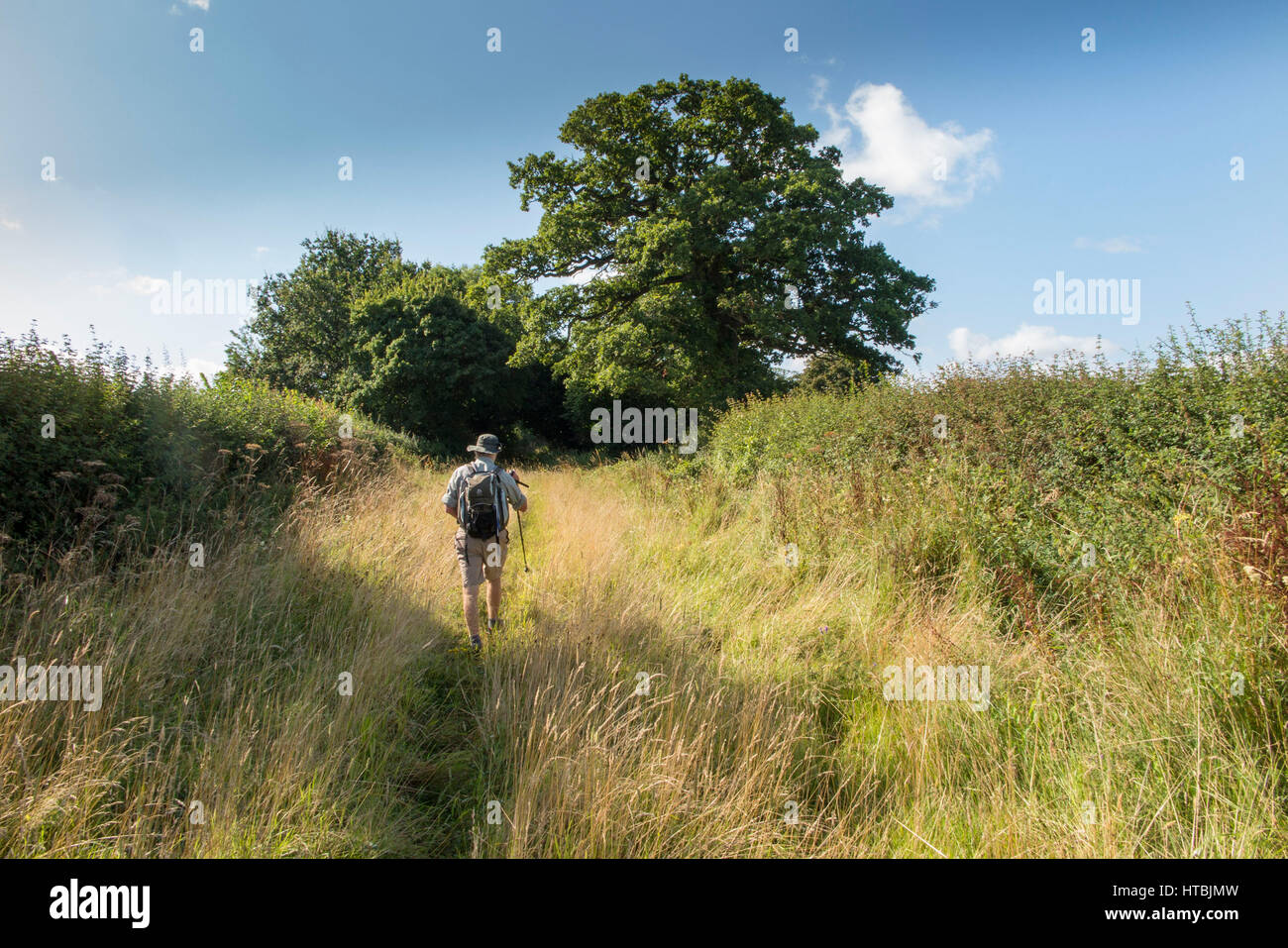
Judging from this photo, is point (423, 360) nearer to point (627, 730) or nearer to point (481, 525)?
point (481, 525)

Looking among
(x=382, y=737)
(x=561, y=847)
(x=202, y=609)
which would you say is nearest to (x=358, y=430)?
(x=202, y=609)

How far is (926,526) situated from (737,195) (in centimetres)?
1561

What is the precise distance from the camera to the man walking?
18.1 feet

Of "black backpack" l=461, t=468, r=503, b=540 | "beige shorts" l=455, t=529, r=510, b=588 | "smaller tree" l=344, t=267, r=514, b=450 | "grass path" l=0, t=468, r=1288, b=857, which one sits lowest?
"grass path" l=0, t=468, r=1288, b=857

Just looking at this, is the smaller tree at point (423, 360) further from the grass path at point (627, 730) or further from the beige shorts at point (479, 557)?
the grass path at point (627, 730)

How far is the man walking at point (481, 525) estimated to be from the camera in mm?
5531

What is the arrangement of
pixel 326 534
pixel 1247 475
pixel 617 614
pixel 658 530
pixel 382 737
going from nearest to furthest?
pixel 382 737 → pixel 1247 475 → pixel 617 614 → pixel 326 534 → pixel 658 530

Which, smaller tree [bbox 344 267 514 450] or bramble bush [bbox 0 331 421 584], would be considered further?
smaller tree [bbox 344 267 514 450]

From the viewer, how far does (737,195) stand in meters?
18.0

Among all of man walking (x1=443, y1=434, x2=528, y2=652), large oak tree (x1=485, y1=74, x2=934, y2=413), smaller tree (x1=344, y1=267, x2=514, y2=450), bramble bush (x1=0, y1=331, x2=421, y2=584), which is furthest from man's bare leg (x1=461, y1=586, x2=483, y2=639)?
smaller tree (x1=344, y1=267, x2=514, y2=450)

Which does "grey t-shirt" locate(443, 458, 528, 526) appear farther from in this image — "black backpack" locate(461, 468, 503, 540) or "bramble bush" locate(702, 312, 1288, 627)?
"bramble bush" locate(702, 312, 1288, 627)

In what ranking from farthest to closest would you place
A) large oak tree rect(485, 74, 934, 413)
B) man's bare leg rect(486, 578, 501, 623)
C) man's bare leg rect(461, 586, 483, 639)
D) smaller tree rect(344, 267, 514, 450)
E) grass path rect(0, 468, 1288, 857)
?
1. smaller tree rect(344, 267, 514, 450)
2. large oak tree rect(485, 74, 934, 413)
3. man's bare leg rect(486, 578, 501, 623)
4. man's bare leg rect(461, 586, 483, 639)
5. grass path rect(0, 468, 1288, 857)

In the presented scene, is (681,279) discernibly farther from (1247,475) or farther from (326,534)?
(1247,475)

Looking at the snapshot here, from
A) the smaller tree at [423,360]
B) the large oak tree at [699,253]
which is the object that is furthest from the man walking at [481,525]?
the smaller tree at [423,360]
